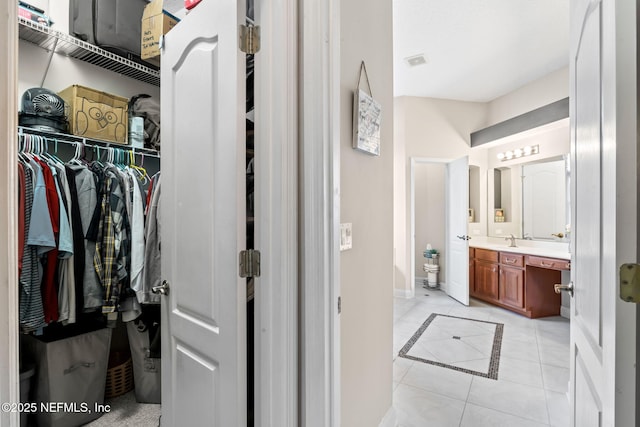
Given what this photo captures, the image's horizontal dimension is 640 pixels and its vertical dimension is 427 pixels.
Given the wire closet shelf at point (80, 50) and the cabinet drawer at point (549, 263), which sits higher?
the wire closet shelf at point (80, 50)

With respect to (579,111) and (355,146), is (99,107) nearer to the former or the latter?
(355,146)

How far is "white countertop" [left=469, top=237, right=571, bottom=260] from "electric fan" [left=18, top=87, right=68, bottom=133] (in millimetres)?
4624

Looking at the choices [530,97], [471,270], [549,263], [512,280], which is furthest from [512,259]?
[530,97]

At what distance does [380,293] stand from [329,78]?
111 cm

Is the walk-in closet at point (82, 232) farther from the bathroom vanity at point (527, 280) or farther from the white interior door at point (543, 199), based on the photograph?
the white interior door at point (543, 199)

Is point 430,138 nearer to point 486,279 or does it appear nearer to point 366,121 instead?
point 486,279

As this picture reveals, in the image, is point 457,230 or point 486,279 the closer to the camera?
point 486,279

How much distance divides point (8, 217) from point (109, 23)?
88.4 inches

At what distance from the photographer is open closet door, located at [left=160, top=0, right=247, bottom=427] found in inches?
40.7

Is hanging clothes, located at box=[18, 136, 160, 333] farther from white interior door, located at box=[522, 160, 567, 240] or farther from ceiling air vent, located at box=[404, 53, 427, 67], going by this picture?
white interior door, located at box=[522, 160, 567, 240]

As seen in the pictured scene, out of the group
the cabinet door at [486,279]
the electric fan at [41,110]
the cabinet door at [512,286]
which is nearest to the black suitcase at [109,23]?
the electric fan at [41,110]

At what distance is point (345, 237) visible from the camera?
1.23 meters

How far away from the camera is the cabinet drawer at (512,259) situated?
377 cm

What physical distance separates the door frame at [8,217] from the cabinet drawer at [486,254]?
15.5 ft
